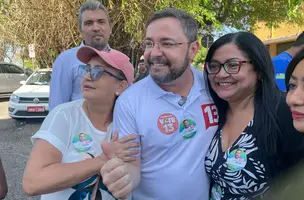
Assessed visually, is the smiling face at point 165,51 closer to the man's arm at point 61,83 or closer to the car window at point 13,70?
the man's arm at point 61,83

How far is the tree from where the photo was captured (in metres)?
9.32

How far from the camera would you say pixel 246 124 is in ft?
5.90

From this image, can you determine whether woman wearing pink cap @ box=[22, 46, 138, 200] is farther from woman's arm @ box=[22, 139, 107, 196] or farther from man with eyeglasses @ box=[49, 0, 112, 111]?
man with eyeglasses @ box=[49, 0, 112, 111]

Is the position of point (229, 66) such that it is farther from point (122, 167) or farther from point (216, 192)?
point (122, 167)

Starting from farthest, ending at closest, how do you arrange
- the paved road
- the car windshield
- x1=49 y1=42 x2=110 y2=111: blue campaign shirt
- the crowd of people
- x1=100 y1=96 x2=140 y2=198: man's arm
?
the car windshield < the paved road < x1=49 y1=42 x2=110 y2=111: blue campaign shirt < the crowd of people < x1=100 y1=96 x2=140 y2=198: man's arm

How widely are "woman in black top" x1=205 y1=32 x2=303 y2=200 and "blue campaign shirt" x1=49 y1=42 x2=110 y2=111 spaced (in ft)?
5.45

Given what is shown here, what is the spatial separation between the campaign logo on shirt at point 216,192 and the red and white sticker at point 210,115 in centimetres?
36

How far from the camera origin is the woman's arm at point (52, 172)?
1537 mm

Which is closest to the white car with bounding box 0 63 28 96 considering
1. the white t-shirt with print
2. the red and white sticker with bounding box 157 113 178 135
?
the white t-shirt with print

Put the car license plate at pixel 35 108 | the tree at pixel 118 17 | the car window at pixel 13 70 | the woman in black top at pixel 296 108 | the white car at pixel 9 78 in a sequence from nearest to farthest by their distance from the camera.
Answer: the woman in black top at pixel 296 108
the car license plate at pixel 35 108
the tree at pixel 118 17
the white car at pixel 9 78
the car window at pixel 13 70

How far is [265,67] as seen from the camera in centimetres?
183

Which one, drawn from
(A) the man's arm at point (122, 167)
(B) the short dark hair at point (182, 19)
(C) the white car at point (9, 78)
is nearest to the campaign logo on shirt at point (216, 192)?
(A) the man's arm at point (122, 167)

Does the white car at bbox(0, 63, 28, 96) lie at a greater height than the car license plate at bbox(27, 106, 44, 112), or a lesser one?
greater

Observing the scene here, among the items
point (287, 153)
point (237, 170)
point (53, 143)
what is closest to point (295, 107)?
point (287, 153)
